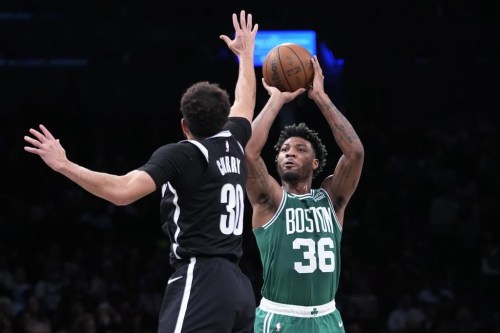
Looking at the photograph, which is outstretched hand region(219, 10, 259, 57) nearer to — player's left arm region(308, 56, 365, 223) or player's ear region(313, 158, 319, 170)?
player's left arm region(308, 56, 365, 223)

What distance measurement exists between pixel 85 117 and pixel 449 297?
7.02 m

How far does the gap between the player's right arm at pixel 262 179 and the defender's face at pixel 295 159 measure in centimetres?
14

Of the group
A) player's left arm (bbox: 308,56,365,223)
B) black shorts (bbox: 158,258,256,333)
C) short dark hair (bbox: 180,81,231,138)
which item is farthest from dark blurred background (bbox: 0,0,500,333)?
short dark hair (bbox: 180,81,231,138)

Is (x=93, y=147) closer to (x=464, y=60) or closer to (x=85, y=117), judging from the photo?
(x=85, y=117)

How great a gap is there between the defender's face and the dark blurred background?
13.7 feet

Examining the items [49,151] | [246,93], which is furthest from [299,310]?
[49,151]

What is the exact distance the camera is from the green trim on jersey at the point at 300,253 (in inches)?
241

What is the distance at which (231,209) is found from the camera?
15.6 feet

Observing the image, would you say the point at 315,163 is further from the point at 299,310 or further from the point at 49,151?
the point at 49,151

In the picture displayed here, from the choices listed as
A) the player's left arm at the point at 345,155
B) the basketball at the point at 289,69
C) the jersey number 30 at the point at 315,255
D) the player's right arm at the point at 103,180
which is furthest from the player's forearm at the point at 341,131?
the player's right arm at the point at 103,180

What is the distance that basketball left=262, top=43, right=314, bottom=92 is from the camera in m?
6.45

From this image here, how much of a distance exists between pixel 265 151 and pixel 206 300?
11.0 meters

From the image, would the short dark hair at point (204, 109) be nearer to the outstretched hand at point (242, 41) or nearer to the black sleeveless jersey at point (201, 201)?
the black sleeveless jersey at point (201, 201)

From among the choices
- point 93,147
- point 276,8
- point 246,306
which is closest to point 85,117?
point 93,147
